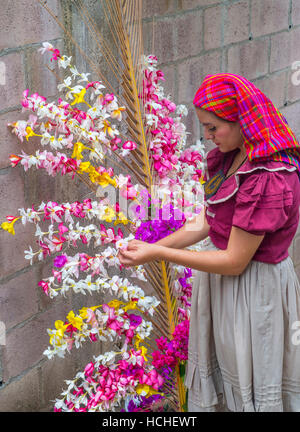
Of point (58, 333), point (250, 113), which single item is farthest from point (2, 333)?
point (250, 113)

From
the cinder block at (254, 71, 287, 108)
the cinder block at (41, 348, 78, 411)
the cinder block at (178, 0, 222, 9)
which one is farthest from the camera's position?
the cinder block at (254, 71, 287, 108)

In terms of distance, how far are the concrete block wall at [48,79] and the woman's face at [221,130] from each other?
630 millimetres

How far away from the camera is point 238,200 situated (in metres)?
1.80

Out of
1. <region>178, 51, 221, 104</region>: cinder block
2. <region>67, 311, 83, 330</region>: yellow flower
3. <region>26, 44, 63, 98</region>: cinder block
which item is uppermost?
<region>178, 51, 221, 104</region>: cinder block

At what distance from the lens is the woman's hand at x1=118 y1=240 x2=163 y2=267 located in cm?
190

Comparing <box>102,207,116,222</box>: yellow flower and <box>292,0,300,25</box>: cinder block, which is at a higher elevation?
<box>292,0,300,25</box>: cinder block

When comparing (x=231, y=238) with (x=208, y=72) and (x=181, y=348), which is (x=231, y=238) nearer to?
(x=181, y=348)

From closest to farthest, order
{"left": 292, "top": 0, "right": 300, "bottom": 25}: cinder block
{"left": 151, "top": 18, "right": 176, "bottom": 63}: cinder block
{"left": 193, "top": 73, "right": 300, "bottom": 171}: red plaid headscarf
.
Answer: {"left": 193, "top": 73, "right": 300, "bottom": 171}: red plaid headscarf < {"left": 151, "top": 18, "right": 176, "bottom": 63}: cinder block < {"left": 292, "top": 0, "right": 300, "bottom": 25}: cinder block

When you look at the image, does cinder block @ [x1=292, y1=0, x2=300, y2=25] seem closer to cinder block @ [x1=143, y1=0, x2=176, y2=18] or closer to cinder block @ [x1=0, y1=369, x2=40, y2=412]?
cinder block @ [x1=143, y1=0, x2=176, y2=18]

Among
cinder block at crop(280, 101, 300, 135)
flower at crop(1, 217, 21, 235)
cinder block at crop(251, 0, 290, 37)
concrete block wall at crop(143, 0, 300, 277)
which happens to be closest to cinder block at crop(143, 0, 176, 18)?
concrete block wall at crop(143, 0, 300, 277)

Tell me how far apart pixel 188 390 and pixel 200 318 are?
1.07ft

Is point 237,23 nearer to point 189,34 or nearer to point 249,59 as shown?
point 249,59

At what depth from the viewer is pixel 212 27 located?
9.49 ft

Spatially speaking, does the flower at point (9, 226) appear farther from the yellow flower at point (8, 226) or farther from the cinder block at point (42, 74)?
the cinder block at point (42, 74)
